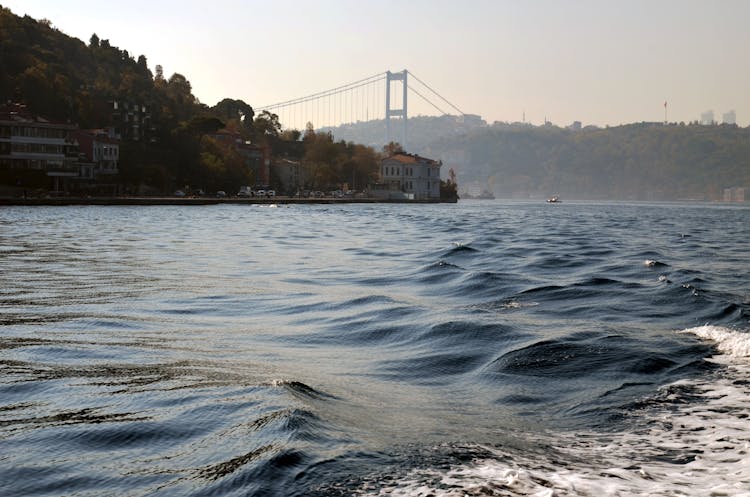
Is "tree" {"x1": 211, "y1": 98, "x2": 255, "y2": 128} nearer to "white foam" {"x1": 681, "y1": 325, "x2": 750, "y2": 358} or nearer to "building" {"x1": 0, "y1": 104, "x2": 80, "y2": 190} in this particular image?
"building" {"x1": 0, "y1": 104, "x2": 80, "y2": 190}

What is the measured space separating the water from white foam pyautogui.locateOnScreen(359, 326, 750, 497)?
20mm

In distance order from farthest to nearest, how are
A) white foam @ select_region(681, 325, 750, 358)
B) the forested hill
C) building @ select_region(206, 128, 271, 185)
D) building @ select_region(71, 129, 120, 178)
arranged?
building @ select_region(206, 128, 271, 185)
the forested hill
building @ select_region(71, 129, 120, 178)
white foam @ select_region(681, 325, 750, 358)

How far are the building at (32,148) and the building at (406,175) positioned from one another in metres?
73.5

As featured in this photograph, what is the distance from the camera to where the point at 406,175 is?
496 ft

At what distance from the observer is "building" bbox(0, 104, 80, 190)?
76.3 m

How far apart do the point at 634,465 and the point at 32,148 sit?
266ft

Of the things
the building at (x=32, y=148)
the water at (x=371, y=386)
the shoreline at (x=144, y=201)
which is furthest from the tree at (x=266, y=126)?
the water at (x=371, y=386)

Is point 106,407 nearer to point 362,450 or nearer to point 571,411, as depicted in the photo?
point 362,450

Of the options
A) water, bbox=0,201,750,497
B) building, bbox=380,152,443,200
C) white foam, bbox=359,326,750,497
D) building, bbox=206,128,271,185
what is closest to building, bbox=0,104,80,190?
building, bbox=206,128,271,185

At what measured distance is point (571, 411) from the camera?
7199 millimetres

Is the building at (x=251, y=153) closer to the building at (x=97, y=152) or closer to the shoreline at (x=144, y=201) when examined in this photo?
the shoreline at (x=144, y=201)

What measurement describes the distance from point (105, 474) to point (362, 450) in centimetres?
167

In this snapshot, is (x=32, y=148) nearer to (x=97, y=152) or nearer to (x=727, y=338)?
(x=97, y=152)

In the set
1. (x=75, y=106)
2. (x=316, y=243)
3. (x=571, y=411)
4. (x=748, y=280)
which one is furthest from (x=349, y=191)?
(x=571, y=411)
